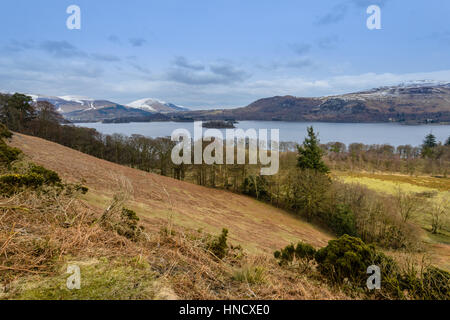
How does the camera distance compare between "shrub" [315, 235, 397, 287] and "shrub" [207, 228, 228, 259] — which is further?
"shrub" [207, 228, 228, 259]

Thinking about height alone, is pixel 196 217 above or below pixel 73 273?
below

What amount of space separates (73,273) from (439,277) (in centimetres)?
578

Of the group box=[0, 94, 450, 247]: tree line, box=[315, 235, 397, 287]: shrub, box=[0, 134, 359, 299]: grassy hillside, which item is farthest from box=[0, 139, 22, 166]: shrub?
box=[0, 94, 450, 247]: tree line

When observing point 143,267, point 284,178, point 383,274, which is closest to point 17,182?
point 143,267

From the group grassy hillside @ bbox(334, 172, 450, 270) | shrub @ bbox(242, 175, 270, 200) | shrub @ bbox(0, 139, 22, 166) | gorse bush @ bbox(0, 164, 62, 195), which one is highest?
shrub @ bbox(0, 139, 22, 166)

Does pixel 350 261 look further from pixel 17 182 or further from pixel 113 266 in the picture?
pixel 17 182

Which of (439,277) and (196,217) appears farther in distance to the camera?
(196,217)

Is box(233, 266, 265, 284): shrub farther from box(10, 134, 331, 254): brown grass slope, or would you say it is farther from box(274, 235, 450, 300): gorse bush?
box(10, 134, 331, 254): brown grass slope
